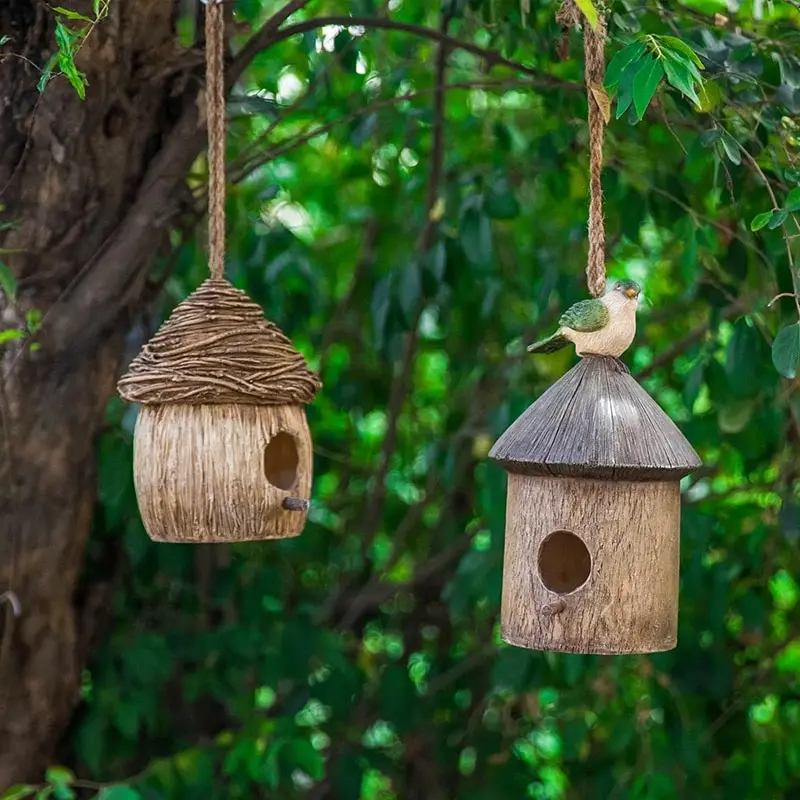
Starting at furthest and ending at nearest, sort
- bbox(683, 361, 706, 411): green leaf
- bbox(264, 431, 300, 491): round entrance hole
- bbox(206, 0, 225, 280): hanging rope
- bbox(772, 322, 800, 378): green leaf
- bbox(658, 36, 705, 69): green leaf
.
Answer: bbox(683, 361, 706, 411): green leaf
bbox(264, 431, 300, 491): round entrance hole
bbox(206, 0, 225, 280): hanging rope
bbox(772, 322, 800, 378): green leaf
bbox(658, 36, 705, 69): green leaf

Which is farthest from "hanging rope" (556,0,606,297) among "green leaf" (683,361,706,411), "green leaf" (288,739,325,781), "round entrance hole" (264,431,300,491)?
"green leaf" (288,739,325,781)

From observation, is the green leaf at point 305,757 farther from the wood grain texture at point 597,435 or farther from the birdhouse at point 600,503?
the wood grain texture at point 597,435

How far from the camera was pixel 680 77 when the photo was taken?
1.17m

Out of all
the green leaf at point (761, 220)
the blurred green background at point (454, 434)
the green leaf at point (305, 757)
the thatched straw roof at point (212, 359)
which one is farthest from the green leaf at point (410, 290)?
the green leaf at point (761, 220)

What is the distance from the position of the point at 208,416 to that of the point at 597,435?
489mm

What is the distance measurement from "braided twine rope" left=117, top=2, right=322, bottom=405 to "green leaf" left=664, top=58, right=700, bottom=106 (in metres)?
0.57

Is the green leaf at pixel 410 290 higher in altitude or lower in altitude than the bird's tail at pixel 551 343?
higher

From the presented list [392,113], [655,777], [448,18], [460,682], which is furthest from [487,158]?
[655,777]

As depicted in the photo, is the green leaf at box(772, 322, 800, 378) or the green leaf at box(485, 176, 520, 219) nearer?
the green leaf at box(772, 322, 800, 378)

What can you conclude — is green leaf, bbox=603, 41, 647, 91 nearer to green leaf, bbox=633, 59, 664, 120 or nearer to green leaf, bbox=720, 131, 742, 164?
green leaf, bbox=633, 59, 664, 120

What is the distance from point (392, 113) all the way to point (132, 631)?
1.13m

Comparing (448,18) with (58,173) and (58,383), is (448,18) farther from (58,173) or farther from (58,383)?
(58,383)

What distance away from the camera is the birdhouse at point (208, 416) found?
1487 millimetres

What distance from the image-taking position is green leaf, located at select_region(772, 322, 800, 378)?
1.31 metres
